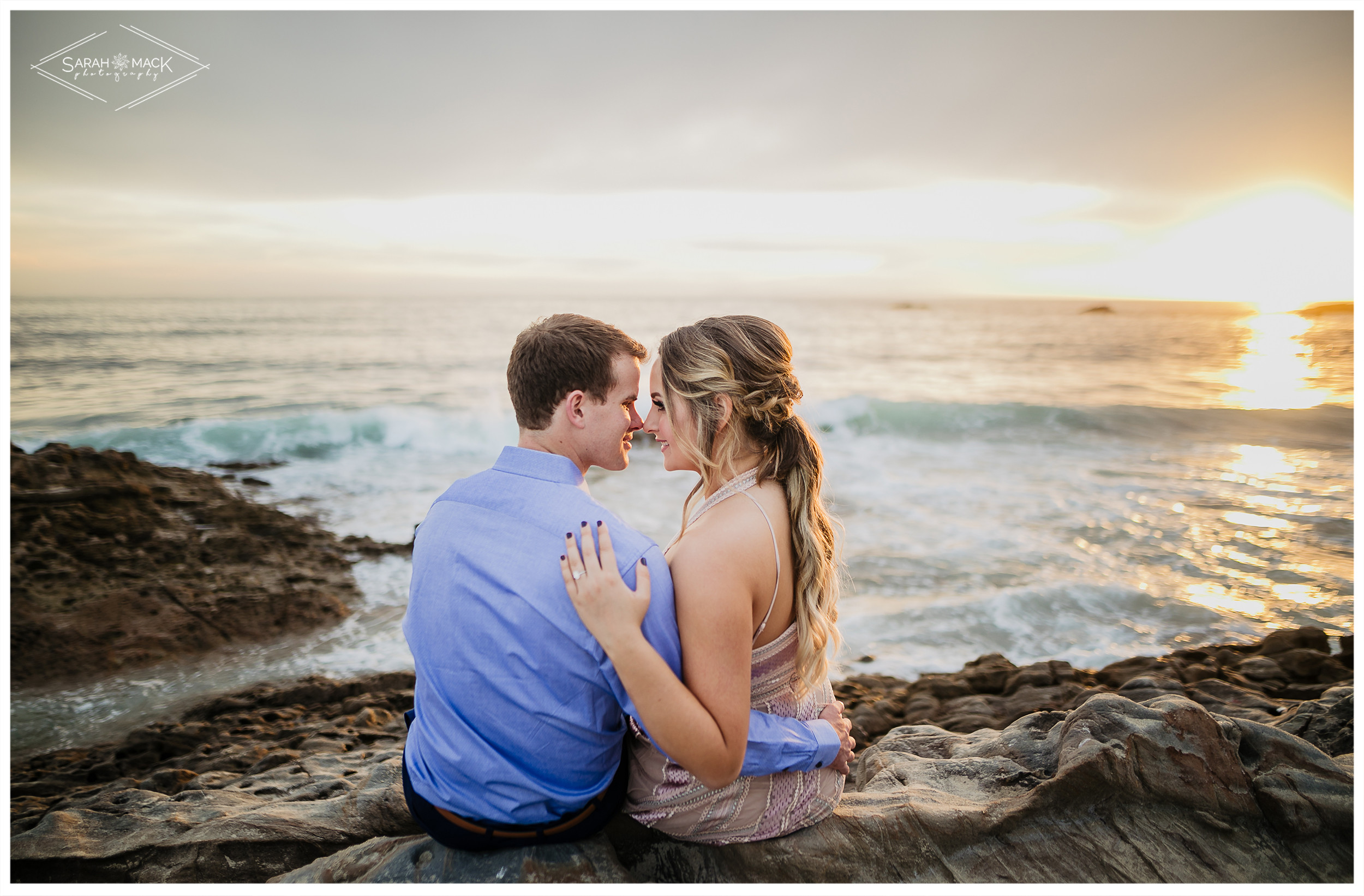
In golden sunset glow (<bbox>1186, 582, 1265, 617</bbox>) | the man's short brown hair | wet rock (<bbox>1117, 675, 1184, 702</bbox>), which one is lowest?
golden sunset glow (<bbox>1186, 582, 1265, 617</bbox>)

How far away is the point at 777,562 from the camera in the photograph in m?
2.16


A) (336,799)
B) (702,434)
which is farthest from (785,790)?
(336,799)

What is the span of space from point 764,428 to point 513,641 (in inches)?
41.4

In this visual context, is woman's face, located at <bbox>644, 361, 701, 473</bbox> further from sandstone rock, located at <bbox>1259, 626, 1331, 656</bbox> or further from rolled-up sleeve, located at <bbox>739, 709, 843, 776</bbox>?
sandstone rock, located at <bbox>1259, 626, 1331, 656</bbox>

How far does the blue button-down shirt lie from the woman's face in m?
0.37

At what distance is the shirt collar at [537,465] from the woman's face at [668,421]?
1.17 feet

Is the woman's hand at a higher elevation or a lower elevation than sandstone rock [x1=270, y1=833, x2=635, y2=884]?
higher

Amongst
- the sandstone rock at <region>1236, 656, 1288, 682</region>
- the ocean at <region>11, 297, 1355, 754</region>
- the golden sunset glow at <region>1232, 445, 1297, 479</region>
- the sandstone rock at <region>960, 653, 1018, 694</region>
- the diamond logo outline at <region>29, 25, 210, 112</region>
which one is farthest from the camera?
the golden sunset glow at <region>1232, 445, 1297, 479</region>

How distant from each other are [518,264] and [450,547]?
1093 inches

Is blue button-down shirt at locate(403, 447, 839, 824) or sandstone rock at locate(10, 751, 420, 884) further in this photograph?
sandstone rock at locate(10, 751, 420, 884)

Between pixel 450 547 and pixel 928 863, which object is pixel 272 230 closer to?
pixel 450 547

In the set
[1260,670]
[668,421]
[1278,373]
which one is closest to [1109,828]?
[668,421]

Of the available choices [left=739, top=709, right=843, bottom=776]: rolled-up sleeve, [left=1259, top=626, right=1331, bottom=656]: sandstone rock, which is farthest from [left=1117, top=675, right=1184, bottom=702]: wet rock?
[left=739, top=709, right=843, bottom=776]: rolled-up sleeve

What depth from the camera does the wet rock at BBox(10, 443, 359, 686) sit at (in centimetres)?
583
